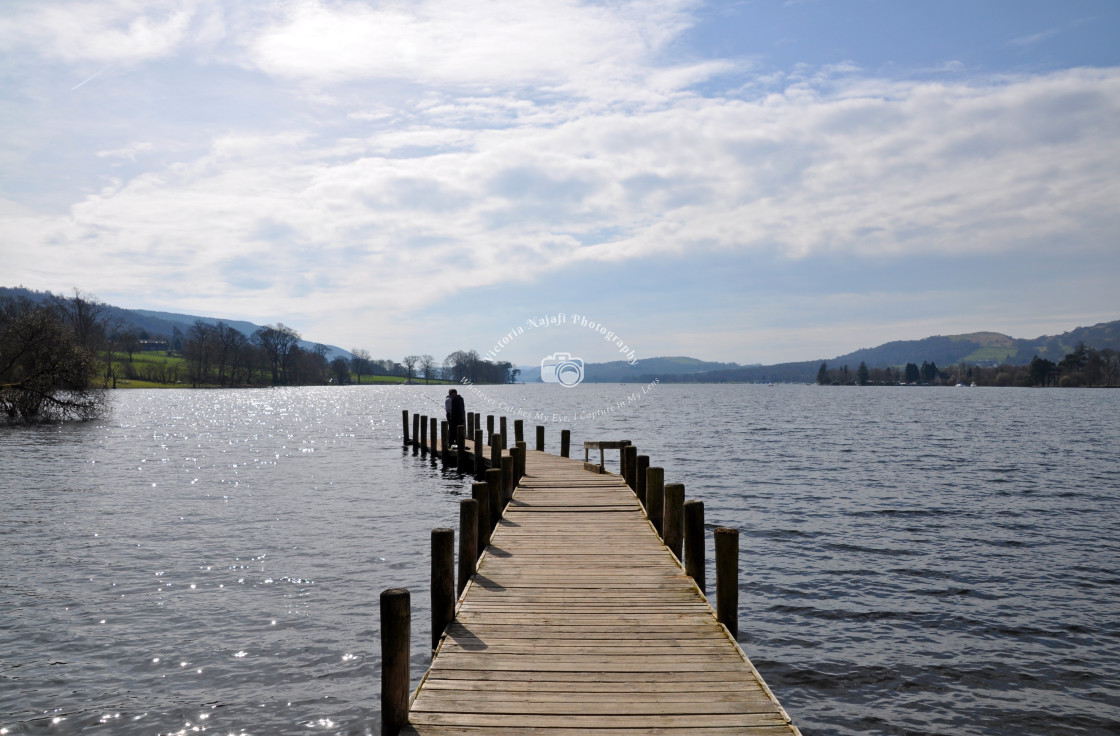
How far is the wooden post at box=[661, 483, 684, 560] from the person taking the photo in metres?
10.7

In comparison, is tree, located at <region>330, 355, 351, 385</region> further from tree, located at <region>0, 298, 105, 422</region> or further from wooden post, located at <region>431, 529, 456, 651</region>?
wooden post, located at <region>431, 529, 456, 651</region>

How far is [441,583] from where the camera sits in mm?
7523

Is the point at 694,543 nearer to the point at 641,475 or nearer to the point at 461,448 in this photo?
the point at 641,475

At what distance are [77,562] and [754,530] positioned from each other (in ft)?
51.2

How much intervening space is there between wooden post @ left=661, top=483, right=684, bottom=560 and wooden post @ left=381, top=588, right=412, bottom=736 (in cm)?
593

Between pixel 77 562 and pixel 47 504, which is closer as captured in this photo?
pixel 77 562

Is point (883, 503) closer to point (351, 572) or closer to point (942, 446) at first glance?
point (351, 572)

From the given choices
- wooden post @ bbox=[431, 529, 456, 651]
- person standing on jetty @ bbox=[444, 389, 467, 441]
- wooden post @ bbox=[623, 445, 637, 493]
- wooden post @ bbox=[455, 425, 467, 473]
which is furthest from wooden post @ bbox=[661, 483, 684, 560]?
person standing on jetty @ bbox=[444, 389, 467, 441]

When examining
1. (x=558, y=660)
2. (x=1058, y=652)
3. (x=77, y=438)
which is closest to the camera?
(x=558, y=660)

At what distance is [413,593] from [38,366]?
46056 mm

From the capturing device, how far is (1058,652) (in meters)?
10.3

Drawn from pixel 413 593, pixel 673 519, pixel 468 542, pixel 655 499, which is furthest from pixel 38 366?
pixel 673 519

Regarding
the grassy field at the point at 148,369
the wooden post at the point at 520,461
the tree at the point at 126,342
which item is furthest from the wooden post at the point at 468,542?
the tree at the point at 126,342

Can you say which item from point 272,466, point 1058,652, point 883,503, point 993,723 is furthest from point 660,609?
point 272,466
